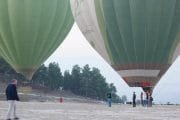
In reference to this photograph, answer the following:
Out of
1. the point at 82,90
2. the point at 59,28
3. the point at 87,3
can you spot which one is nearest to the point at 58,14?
the point at 59,28

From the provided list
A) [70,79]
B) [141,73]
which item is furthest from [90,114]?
[70,79]

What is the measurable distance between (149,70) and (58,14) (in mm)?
13348

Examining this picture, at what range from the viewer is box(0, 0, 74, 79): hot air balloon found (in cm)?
4578

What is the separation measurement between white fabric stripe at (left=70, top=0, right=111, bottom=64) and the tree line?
8076cm

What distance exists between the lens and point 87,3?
3753 centimetres

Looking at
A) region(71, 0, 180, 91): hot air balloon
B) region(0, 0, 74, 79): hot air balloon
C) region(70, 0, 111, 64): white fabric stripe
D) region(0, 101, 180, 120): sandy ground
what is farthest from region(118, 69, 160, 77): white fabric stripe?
region(0, 0, 74, 79): hot air balloon

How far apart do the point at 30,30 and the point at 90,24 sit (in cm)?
1053

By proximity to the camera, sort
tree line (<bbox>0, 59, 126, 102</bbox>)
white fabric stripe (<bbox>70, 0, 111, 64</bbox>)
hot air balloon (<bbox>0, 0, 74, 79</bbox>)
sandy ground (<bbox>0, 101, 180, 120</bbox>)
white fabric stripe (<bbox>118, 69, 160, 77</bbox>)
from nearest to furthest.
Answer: sandy ground (<bbox>0, 101, 180, 120</bbox>), white fabric stripe (<bbox>118, 69, 160, 77</bbox>), white fabric stripe (<bbox>70, 0, 111, 64</bbox>), hot air balloon (<bbox>0, 0, 74, 79</bbox>), tree line (<bbox>0, 59, 126, 102</bbox>)

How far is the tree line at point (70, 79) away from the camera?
129m

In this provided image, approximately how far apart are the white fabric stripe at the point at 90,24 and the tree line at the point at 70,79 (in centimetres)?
8076

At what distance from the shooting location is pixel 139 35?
116 feet

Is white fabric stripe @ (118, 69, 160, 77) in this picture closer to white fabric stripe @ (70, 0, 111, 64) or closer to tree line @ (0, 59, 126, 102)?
white fabric stripe @ (70, 0, 111, 64)

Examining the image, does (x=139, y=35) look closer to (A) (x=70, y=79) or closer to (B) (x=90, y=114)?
(B) (x=90, y=114)

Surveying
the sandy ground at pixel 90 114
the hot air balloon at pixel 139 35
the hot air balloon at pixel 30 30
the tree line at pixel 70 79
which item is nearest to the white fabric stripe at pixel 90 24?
the hot air balloon at pixel 139 35
